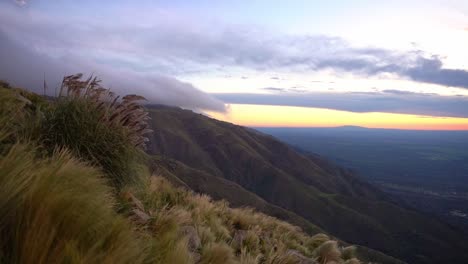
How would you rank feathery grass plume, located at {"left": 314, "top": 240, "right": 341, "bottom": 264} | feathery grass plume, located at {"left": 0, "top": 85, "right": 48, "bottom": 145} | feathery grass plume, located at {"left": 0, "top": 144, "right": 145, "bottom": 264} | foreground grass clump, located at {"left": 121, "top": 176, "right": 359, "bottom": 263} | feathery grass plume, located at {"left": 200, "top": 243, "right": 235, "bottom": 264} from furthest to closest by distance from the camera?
feathery grass plume, located at {"left": 314, "top": 240, "right": 341, "bottom": 264} < feathery grass plume, located at {"left": 200, "top": 243, "right": 235, "bottom": 264} < foreground grass clump, located at {"left": 121, "top": 176, "right": 359, "bottom": 263} < feathery grass plume, located at {"left": 0, "top": 85, "right": 48, "bottom": 145} < feathery grass plume, located at {"left": 0, "top": 144, "right": 145, "bottom": 264}

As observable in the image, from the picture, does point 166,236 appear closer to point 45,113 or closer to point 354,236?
point 45,113

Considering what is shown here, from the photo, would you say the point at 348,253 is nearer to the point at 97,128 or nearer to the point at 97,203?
the point at 97,128

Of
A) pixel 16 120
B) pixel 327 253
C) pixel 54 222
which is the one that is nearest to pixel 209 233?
pixel 16 120

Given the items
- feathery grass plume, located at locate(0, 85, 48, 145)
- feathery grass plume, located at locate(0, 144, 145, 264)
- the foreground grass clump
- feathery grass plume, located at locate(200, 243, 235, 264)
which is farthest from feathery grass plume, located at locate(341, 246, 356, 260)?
feathery grass plume, located at locate(0, 144, 145, 264)

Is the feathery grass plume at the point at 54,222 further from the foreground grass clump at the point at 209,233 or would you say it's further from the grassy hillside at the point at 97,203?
the foreground grass clump at the point at 209,233

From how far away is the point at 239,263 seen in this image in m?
5.68

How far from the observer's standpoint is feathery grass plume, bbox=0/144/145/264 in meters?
2.52

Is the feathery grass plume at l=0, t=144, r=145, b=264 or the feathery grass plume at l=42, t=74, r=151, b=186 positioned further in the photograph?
the feathery grass plume at l=42, t=74, r=151, b=186

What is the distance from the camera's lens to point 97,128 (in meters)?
6.34

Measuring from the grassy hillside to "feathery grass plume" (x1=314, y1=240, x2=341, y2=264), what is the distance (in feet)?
0.08

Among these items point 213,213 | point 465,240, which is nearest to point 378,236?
point 465,240

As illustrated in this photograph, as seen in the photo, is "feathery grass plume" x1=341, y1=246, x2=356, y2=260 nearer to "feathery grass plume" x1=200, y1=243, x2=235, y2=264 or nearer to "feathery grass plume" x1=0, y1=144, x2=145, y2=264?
"feathery grass plume" x1=200, y1=243, x2=235, y2=264

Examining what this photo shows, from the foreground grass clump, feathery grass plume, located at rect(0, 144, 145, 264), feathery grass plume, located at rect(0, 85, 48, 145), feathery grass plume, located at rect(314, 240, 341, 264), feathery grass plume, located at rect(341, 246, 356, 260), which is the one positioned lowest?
feathery grass plume, located at rect(341, 246, 356, 260)

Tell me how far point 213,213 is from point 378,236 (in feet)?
529
